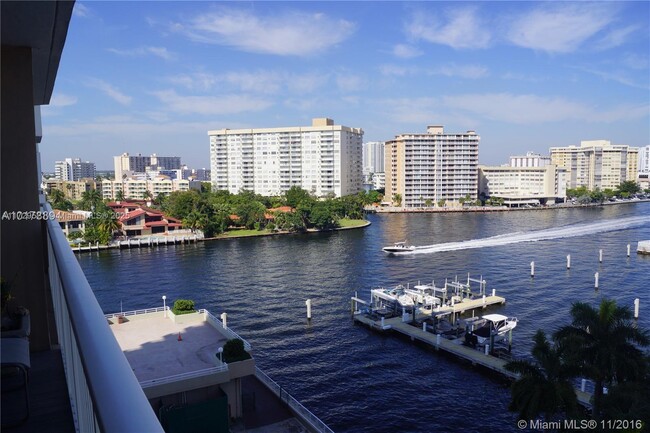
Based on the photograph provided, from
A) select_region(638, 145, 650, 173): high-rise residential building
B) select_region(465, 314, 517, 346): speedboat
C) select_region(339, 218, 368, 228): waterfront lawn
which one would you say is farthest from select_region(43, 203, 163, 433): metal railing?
select_region(638, 145, 650, 173): high-rise residential building

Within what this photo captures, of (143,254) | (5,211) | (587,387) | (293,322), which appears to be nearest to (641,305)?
(587,387)

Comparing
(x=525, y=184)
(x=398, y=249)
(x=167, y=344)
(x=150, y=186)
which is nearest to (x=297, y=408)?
(x=167, y=344)

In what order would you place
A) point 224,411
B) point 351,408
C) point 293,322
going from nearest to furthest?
point 224,411 → point 351,408 → point 293,322

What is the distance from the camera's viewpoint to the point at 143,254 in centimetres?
3650

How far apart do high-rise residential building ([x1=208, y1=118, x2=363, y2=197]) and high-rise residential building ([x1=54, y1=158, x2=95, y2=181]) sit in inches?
2583

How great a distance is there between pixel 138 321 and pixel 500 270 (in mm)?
20882

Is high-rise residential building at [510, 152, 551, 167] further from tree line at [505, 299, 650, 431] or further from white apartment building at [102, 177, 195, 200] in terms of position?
tree line at [505, 299, 650, 431]

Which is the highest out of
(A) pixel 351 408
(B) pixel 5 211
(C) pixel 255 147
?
(C) pixel 255 147

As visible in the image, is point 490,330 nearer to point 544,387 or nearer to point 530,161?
point 544,387

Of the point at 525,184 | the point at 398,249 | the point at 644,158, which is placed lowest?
the point at 398,249

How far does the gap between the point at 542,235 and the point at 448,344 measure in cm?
2899

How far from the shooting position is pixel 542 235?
42.6 meters

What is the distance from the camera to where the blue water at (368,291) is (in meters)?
13.8

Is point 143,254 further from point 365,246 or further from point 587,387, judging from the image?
point 587,387
